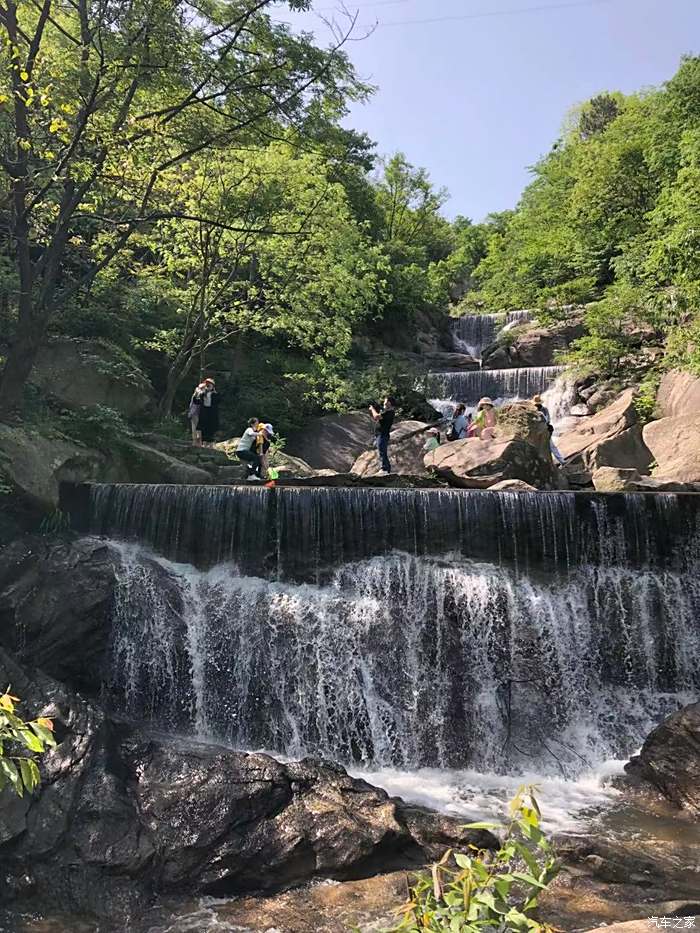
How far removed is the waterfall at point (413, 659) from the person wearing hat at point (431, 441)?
5.66 metres

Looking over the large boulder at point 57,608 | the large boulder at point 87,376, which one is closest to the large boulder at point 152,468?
the large boulder at point 87,376

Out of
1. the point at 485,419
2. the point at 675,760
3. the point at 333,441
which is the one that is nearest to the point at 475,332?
the point at 333,441

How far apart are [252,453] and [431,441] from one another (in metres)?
4.56

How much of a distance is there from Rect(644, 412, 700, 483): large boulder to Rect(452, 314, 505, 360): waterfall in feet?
40.7

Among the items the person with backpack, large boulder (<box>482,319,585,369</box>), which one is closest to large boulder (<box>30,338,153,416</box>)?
the person with backpack

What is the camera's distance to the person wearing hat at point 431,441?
15727mm

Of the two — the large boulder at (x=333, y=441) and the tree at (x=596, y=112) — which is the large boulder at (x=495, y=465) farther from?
the tree at (x=596, y=112)

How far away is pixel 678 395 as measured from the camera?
1727cm

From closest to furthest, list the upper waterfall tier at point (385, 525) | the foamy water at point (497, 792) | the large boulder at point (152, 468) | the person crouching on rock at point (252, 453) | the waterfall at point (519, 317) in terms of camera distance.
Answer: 1. the foamy water at point (497, 792)
2. the upper waterfall tier at point (385, 525)
3. the large boulder at point (152, 468)
4. the person crouching on rock at point (252, 453)
5. the waterfall at point (519, 317)

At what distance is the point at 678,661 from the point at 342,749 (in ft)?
16.0

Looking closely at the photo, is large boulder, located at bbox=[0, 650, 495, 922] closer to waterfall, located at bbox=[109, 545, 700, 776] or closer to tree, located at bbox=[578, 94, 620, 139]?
waterfall, located at bbox=[109, 545, 700, 776]

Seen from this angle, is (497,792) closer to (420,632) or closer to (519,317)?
(420,632)

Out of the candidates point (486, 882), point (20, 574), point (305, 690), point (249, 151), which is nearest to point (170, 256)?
point (249, 151)

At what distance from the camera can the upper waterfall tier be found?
408 inches
